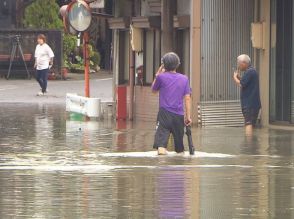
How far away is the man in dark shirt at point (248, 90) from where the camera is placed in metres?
19.0

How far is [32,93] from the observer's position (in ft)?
105

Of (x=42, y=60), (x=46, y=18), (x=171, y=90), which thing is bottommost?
(x=42, y=60)

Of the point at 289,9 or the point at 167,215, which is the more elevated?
the point at 289,9

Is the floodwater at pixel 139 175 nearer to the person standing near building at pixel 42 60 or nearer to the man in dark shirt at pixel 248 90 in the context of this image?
the man in dark shirt at pixel 248 90

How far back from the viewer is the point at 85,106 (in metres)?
23.4

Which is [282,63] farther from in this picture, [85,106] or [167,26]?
[85,106]

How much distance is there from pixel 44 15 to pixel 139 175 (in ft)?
96.8

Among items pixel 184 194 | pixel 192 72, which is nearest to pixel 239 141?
pixel 192 72

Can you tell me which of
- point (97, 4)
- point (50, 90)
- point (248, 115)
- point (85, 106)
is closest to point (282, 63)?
point (248, 115)

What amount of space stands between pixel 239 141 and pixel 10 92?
1596 centimetres

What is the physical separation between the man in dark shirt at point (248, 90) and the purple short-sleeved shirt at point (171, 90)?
402 centimetres

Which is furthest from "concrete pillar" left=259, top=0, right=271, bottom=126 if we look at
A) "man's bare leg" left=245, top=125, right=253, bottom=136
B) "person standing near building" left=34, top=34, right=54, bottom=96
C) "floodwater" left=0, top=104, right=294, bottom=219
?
"person standing near building" left=34, top=34, right=54, bottom=96

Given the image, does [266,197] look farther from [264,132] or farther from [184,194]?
[264,132]

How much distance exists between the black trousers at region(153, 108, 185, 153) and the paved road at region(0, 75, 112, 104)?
1361 cm
